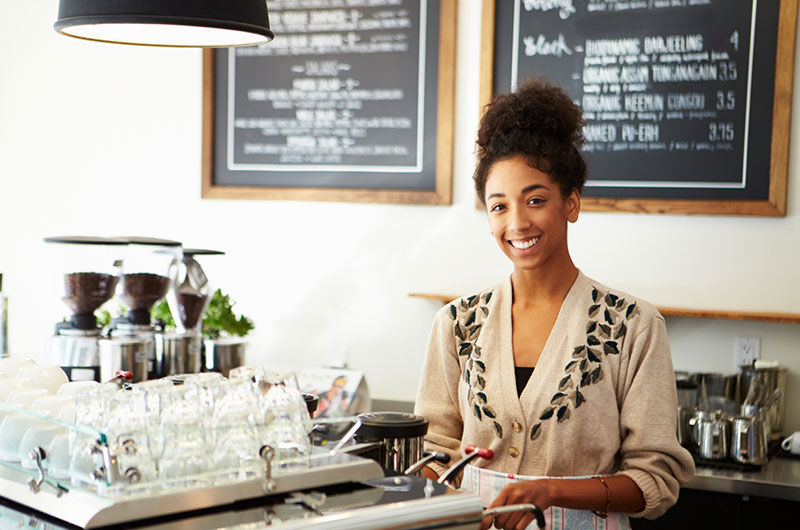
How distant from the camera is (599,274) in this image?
10.5 feet

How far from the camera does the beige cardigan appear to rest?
1.73m

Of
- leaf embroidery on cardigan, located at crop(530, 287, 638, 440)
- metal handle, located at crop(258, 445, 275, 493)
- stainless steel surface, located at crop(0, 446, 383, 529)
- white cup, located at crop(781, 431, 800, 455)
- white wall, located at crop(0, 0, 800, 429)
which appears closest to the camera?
A: stainless steel surface, located at crop(0, 446, 383, 529)

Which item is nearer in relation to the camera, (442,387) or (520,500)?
(520,500)

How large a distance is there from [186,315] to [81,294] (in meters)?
0.35

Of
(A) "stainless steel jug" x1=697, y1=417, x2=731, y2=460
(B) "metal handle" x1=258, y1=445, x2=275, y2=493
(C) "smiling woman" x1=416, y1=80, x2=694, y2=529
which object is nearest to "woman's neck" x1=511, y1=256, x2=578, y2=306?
(C) "smiling woman" x1=416, y1=80, x2=694, y2=529

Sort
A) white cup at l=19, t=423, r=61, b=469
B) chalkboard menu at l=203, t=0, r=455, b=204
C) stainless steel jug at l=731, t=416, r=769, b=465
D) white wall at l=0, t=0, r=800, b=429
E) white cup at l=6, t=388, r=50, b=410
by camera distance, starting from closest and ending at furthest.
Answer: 1. white cup at l=19, t=423, r=61, b=469
2. white cup at l=6, t=388, r=50, b=410
3. stainless steel jug at l=731, t=416, r=769, b=465
4. white wall at l=0, t=0, r=800, b=429
5. chalkboard menu at l=203, t=0, r=455, b=204

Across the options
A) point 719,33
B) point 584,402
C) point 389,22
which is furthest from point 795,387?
point 389,22

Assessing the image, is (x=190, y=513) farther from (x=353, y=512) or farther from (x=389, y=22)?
(x=389, y=22)

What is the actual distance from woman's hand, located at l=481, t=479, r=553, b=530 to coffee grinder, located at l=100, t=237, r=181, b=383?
1.47 metres

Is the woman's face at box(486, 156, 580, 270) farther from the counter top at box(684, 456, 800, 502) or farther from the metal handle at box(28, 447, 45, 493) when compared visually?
the counter top at box(684, 456, 800, 502)

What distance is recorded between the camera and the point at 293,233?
3.61 meters

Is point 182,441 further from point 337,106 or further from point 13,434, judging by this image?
point 337,106

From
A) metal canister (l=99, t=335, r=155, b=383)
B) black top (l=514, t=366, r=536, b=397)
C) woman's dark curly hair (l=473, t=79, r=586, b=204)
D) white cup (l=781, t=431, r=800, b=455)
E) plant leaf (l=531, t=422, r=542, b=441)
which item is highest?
woman's dark curly hair (l=473, t=79, r=586, b=204)

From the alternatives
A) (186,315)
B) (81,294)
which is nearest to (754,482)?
(186,315)
